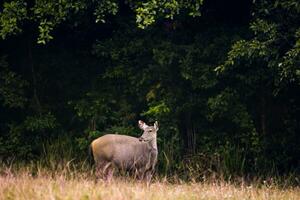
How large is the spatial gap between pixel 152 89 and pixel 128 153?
7.28 feet

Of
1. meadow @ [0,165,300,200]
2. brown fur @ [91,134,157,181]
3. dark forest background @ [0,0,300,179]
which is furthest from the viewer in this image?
dark forest background @ [0,0,300,179]

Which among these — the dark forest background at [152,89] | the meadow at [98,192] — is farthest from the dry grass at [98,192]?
the dark forest background at [152,89]

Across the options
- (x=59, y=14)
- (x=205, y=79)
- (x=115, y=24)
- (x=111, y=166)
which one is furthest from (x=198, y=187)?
(x=115, y=24)

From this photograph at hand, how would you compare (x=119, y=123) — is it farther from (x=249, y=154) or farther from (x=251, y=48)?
(x=251, y=48)

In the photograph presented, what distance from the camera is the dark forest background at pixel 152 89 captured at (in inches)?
530

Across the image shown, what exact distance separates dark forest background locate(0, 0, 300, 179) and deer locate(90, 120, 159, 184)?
106 cm

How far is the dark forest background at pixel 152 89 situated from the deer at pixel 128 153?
1.06 meters

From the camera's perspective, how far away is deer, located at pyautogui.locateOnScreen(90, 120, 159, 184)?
12211mm

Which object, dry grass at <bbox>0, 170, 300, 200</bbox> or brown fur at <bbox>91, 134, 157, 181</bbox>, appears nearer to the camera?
dry grass at <bbox>0, 170, 300, 200</bbox>

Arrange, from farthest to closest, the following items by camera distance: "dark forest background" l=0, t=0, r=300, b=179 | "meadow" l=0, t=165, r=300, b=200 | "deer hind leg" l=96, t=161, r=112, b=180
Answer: "dark forest background" l=0, t=0, r=300, b=179 → "deer hind leg" l=96, t=161, r=112, b=180 → "meadow" l=0, t=165, r=300, b=200

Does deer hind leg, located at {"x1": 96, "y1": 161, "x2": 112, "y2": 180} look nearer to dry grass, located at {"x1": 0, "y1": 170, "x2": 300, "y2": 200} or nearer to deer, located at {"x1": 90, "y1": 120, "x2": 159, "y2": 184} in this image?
deer, located at {"x1": 90, "y1": 120, "x2": 159, "y2": 184}

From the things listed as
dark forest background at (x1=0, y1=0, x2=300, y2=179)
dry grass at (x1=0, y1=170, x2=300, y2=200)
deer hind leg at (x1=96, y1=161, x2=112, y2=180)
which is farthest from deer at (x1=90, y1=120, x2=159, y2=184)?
dry grass at (x1=0, y1=170, x2=300, y2=200)

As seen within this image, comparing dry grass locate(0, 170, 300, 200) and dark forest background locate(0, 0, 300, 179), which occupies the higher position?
dark forest background locate(0, 0, 300, 179)

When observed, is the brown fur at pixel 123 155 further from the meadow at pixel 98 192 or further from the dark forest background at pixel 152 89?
the meadow at pixel 98 192
